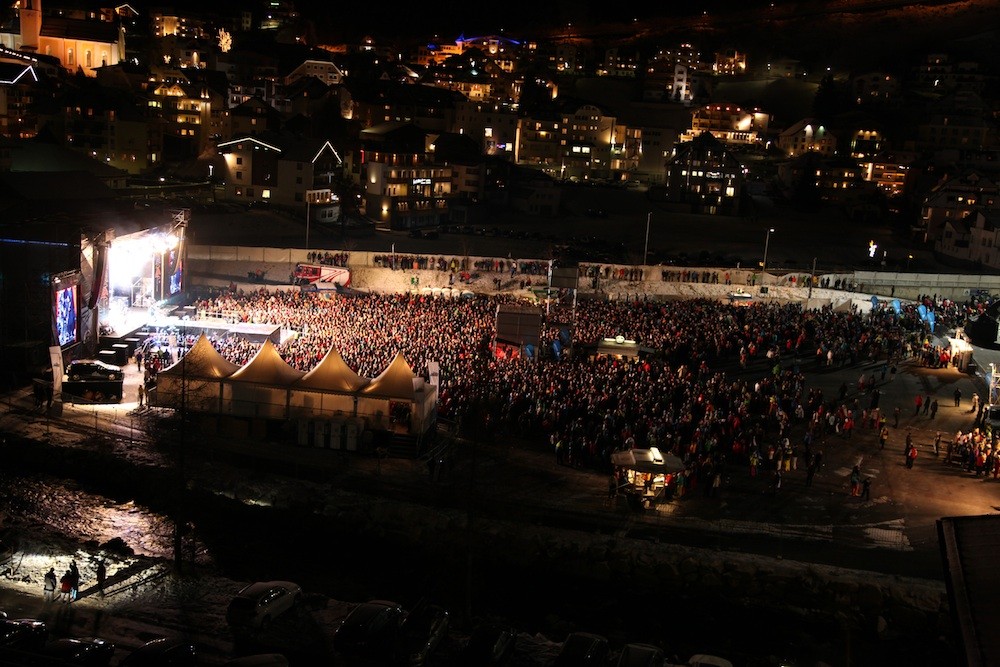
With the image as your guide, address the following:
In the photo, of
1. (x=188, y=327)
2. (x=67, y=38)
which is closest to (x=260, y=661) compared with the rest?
(x=188, y=327)

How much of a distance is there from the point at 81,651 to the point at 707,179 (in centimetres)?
4738

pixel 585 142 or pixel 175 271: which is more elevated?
pixel 585 142

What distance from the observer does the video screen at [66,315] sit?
19.7 m

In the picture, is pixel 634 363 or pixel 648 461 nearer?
pixel 648 461

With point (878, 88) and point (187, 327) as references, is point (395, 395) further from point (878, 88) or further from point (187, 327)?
point (878, 88)

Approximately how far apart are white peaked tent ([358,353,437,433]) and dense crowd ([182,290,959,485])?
3.43 ft

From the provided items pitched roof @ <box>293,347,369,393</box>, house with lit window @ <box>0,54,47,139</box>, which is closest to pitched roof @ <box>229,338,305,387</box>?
pitched roof @ <box>293,347,369,393</box>

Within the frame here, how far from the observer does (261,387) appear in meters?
17.1

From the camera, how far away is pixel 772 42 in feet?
321

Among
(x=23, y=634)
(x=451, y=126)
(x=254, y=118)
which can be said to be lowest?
(x=23, y=634)

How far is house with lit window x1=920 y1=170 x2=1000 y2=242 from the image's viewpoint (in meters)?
47.9

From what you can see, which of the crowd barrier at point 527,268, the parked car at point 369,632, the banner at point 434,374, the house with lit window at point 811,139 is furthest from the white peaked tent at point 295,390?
the house with lit window at point 811,139

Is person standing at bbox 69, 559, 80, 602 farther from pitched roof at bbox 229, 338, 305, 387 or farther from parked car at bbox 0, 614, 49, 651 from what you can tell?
pitched roof at bbox 229, 338, 305, 387

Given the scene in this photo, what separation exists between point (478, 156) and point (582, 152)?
Result: 41.3 ft
